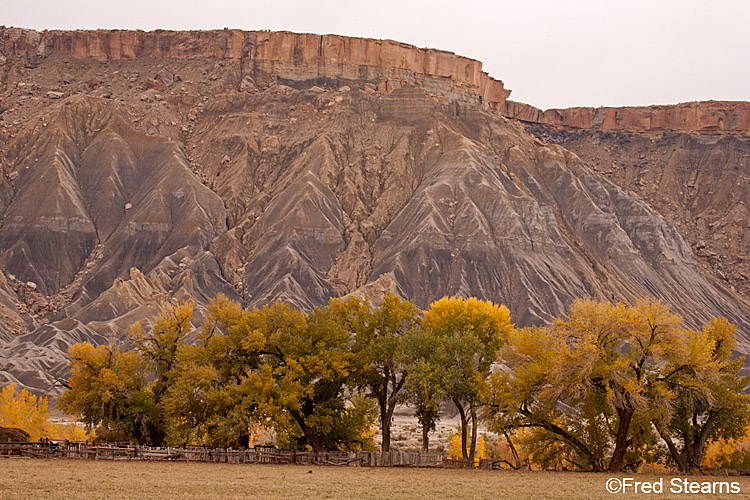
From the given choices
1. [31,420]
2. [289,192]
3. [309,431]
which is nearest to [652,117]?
[289,192]

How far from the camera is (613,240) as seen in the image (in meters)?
138

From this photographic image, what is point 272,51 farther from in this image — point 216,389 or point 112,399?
point 216,389

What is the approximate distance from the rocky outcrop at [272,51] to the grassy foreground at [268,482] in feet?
432

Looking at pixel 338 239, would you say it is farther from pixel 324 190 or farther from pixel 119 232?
pixel 119 232

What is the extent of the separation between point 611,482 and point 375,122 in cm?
12505

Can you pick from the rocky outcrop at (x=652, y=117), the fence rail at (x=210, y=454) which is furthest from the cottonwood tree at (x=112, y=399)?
the rocky outcrop at (x=652, y=117)

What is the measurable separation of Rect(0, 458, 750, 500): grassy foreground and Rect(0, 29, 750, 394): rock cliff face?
214 feet

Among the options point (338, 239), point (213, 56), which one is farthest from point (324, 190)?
point (213, 56)

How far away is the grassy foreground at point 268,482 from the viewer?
2594 cm

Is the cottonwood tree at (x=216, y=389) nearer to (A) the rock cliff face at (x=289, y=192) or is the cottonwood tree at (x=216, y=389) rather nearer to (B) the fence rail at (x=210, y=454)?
(B) the fence rail at (x=210, y=454)

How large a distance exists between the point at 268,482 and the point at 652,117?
165 meters

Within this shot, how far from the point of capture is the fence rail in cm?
3825

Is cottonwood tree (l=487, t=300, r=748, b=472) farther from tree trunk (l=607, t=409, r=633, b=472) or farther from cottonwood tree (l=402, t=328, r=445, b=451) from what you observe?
cottonwood tree (l=402, t=328, r=445, b=451)

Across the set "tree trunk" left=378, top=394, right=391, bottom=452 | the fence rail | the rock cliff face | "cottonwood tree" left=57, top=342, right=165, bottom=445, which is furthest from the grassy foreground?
the rock cliff face
